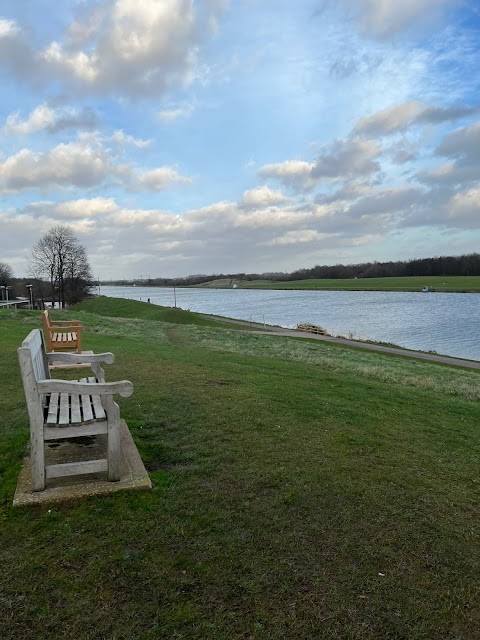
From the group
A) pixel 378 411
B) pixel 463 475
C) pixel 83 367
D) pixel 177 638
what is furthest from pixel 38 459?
pixel 83 367

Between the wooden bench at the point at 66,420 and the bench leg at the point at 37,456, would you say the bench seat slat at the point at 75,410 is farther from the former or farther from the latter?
the bench leg at the point at 37,456

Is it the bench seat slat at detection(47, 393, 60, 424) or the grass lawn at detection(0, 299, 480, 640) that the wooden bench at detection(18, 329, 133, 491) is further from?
the grass lawn at detection(0, 299, 480, 640)

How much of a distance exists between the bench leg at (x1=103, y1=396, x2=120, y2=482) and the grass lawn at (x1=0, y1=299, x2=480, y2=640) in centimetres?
23

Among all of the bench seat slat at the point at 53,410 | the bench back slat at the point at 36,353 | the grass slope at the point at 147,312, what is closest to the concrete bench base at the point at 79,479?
the bench seat slat at the point at 53,410

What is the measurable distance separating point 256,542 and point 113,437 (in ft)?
4.30

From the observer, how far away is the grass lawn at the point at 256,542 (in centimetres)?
228

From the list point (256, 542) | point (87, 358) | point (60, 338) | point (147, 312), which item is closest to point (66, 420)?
point (87, 358)

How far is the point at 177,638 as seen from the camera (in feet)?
7.00

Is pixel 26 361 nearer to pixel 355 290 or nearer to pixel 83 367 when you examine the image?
pixel 83 367

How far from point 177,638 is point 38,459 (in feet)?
5.71

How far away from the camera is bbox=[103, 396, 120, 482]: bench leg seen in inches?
134

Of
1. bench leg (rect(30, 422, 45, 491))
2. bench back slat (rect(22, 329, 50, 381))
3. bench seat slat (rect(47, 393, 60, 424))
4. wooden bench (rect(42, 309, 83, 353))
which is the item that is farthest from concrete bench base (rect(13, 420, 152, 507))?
wooden bench (rect(42, 309, 83, 353))

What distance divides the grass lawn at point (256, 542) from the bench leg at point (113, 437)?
0.77ft

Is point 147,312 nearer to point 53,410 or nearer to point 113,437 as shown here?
point 53,410
